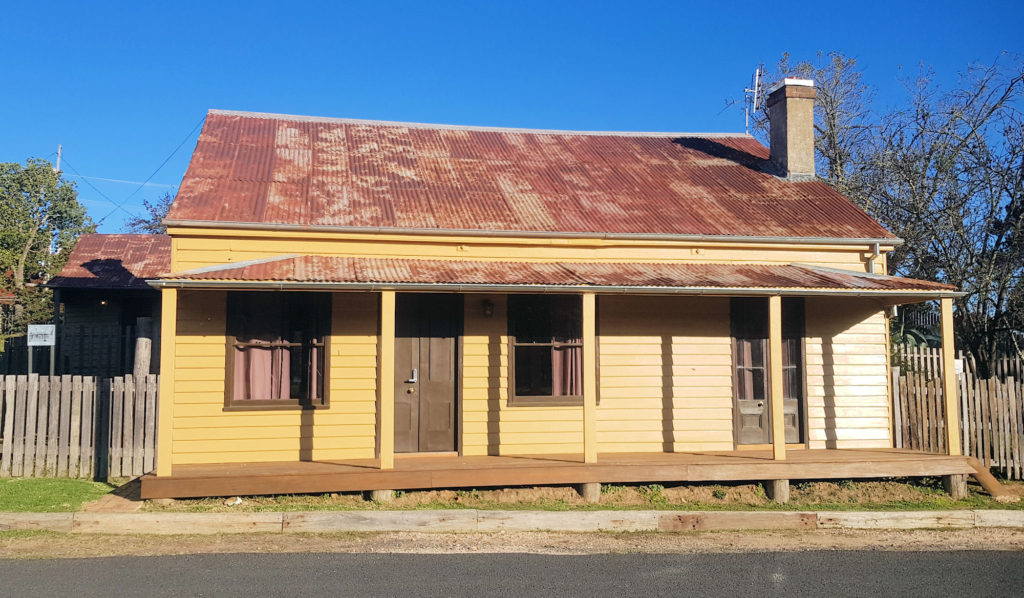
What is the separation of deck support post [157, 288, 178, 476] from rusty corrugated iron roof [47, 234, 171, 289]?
8.55m

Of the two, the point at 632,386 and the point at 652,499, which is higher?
the point at 632,386

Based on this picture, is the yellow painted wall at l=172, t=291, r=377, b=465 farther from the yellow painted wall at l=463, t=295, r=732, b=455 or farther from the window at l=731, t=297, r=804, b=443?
the window at l=731, t=297, r=804, b=443

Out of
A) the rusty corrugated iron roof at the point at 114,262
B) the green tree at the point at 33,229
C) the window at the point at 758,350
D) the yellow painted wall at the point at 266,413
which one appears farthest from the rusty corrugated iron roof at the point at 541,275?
the green tree at the point at 33,229

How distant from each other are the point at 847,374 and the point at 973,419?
71.0 inches

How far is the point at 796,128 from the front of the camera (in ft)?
44.1

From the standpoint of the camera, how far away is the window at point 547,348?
416 inches

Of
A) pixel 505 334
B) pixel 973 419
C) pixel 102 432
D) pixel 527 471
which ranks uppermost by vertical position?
pixel 505 334

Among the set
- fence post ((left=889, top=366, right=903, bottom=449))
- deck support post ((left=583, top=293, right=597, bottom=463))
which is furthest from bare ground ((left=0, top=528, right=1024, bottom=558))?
fence post ((left=889, top=366, right=903, bottom=449))

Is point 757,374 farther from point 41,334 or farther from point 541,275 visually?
point 41,334

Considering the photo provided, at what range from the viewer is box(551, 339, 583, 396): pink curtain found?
34.9 ft

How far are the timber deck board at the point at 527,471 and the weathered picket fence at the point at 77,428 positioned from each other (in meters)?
1.63

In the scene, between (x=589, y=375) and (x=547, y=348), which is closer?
(x=589, y=375)

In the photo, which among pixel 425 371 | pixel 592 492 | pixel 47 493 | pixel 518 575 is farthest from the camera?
pixel 425 371

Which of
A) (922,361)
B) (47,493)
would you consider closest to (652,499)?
(922,361)
